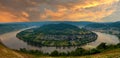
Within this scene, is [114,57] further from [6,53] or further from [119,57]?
[6,53]

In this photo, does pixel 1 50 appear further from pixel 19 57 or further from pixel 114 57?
pixel 114 57

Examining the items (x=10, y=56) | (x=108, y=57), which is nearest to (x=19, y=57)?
(x=10, y=56)

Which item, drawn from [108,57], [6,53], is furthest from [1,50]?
[108,57]

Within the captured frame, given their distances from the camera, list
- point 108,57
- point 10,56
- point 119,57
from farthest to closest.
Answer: point 10,56 → point 108,57 → point 119,57

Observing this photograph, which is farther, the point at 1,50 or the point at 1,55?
the point at 1,50

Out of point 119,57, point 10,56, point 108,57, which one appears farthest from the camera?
point 10,56

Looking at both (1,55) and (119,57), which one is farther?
(1,55)
